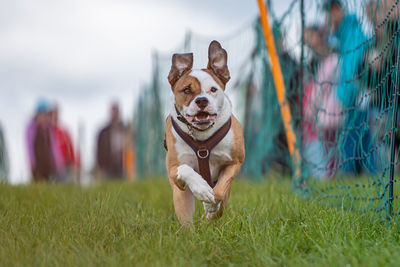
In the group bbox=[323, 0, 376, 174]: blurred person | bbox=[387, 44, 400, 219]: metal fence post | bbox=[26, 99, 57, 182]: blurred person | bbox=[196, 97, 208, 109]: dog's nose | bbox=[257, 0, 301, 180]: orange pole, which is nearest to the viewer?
bbox=[196, 97, 208, 109]: dog's nose

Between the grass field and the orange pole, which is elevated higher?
the orange pole

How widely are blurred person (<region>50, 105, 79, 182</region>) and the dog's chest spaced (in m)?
7.80

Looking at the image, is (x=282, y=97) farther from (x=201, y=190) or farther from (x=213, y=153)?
(x=201, y=190)

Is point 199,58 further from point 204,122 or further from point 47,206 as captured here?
point 204,122

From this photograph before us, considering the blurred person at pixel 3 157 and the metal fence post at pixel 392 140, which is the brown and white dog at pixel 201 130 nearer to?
the metal fence post at pixel 392 140

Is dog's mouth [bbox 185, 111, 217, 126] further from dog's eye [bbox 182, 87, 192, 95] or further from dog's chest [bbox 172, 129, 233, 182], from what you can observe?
dog's chest [bbox 172, 129, 233, 182]

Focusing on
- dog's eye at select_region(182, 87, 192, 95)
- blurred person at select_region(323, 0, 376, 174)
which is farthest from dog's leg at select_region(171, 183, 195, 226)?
blurred person at select_region(323, 0, 376, 174)

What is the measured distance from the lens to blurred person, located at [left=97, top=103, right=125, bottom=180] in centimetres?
1266

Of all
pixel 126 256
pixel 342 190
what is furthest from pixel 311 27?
pixel 126 256

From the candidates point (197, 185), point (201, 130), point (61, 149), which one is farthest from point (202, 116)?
point (61, 149)

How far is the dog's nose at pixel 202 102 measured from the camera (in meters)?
2.78

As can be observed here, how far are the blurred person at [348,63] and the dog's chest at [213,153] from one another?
1.43 meters

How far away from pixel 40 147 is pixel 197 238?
8.14m

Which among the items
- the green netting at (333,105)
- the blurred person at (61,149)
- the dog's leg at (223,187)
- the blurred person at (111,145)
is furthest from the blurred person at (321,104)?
the blurred person at (111,145)
